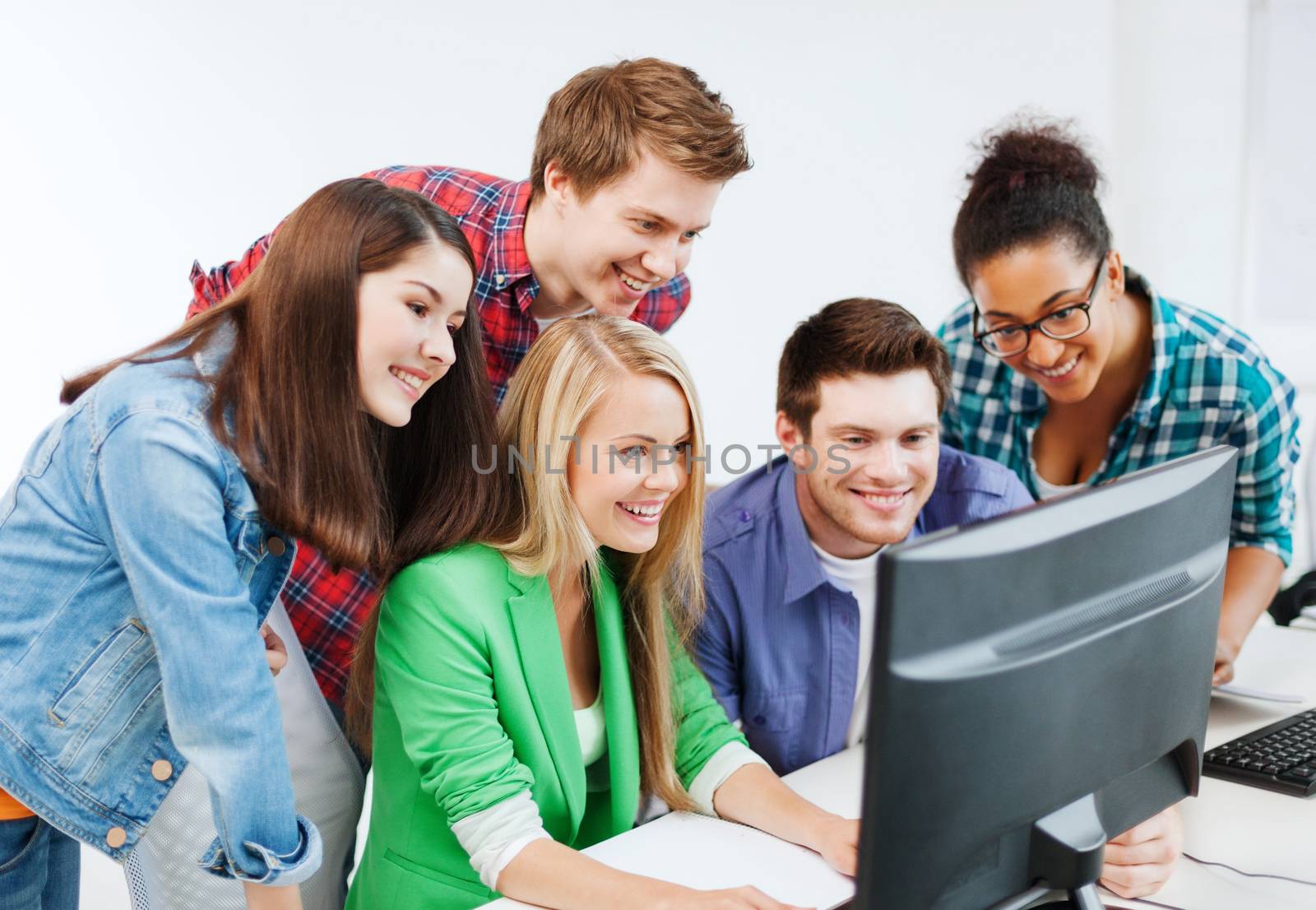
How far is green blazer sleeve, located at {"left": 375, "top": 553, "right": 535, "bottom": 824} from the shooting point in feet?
4.35

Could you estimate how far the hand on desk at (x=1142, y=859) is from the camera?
126cm

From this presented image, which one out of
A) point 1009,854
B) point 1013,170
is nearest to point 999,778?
point 1009,854

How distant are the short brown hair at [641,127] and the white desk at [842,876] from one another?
0.82 m

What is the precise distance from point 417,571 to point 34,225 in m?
2.12

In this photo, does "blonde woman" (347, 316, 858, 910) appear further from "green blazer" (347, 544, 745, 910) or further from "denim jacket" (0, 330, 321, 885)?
"denim jacket" (0, 330, 321, 885)

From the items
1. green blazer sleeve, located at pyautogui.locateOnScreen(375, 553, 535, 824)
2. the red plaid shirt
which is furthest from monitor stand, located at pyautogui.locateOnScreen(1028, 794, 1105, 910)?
the red plaid shirt

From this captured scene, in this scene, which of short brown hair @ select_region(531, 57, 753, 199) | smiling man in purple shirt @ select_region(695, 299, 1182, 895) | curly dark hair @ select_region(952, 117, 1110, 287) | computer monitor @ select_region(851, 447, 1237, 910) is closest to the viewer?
computer monitor @ select_region(851, 447, 1237, 910)

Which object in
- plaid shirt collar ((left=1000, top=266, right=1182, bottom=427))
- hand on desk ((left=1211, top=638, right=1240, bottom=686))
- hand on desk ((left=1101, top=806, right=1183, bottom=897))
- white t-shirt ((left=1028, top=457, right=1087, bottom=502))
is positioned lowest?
hand on desk ((left=1211, top=638, right=1240, bottom=686))

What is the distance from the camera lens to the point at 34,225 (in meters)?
2.99

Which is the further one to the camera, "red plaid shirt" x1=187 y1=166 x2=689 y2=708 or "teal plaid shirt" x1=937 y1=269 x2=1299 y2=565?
"teal plaid shirt" x1=937 y1=269 x2=1299 y2=565

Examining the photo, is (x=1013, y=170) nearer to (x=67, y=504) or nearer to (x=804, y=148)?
(x=67, y=504)

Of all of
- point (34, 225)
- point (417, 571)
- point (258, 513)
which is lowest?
point (417, 571)

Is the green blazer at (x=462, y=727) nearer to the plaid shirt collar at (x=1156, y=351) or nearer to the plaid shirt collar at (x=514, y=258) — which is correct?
the plaid shirt collar at (x=514, y=258)

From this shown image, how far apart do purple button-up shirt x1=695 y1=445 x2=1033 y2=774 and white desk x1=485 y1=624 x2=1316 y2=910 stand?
123 millimetres
